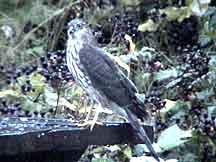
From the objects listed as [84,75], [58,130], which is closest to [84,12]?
[84,75]

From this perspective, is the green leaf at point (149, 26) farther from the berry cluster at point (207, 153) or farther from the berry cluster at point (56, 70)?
the berry cluster at point (56, 70)

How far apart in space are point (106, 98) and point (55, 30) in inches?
130

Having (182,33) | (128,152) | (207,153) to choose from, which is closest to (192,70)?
(207,153)

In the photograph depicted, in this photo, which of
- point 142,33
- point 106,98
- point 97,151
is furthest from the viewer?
point 142,33

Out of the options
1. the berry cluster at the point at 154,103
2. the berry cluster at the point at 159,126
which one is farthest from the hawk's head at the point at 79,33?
the berry cluster at the point at 159,126

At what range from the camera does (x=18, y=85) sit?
15.6ft

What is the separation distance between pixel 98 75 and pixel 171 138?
0.64 m

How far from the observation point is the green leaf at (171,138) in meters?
4.04

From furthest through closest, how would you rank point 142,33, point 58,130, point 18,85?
1. point 142,33
2. point 18,85
3. point 58,130

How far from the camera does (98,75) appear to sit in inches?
142

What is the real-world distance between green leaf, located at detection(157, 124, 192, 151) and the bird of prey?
0.53 metres

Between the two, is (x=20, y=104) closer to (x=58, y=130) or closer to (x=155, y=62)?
(x=155, y=62)

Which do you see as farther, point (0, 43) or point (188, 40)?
point (0, 43)

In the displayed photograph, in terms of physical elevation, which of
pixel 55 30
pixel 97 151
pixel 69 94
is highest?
pixel 55 30
